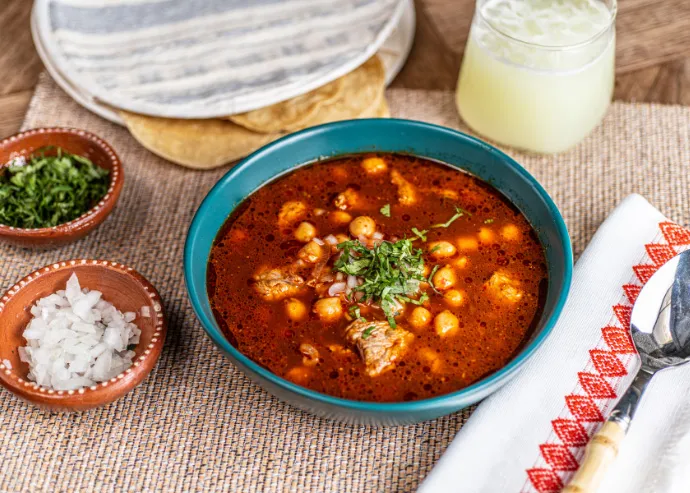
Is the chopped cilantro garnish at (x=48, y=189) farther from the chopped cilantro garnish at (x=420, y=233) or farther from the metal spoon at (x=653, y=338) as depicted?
the metal spoon at (x=653, y=338)

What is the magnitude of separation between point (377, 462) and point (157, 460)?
78cm

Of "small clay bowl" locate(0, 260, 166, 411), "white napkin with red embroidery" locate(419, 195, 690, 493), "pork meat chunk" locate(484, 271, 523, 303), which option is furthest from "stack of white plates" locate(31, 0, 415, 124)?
"white napkin with red embroidery" locate(419, 195, 690, 493)

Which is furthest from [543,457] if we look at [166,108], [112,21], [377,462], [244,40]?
[112,21]

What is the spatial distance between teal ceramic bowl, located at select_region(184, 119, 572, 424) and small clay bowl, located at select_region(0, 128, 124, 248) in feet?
1.87

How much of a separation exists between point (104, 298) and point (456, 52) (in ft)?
8.04

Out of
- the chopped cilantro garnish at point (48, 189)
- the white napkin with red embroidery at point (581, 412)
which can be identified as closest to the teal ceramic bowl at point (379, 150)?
the white napkin with red embroidery at point (581, 412)

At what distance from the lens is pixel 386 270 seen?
2.73 metres

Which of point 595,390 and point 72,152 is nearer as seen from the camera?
point 595,390

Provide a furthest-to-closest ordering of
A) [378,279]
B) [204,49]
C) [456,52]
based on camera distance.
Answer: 1. [456,52]
2. [204,49]
3. [378,279]

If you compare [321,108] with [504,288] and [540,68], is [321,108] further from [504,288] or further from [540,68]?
[504,288]

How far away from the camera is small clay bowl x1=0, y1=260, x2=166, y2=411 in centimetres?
255

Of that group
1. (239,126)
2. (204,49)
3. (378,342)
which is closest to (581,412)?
(378,342)

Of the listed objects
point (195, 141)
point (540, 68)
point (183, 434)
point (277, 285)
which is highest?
point (540, 68)

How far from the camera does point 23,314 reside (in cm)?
284
